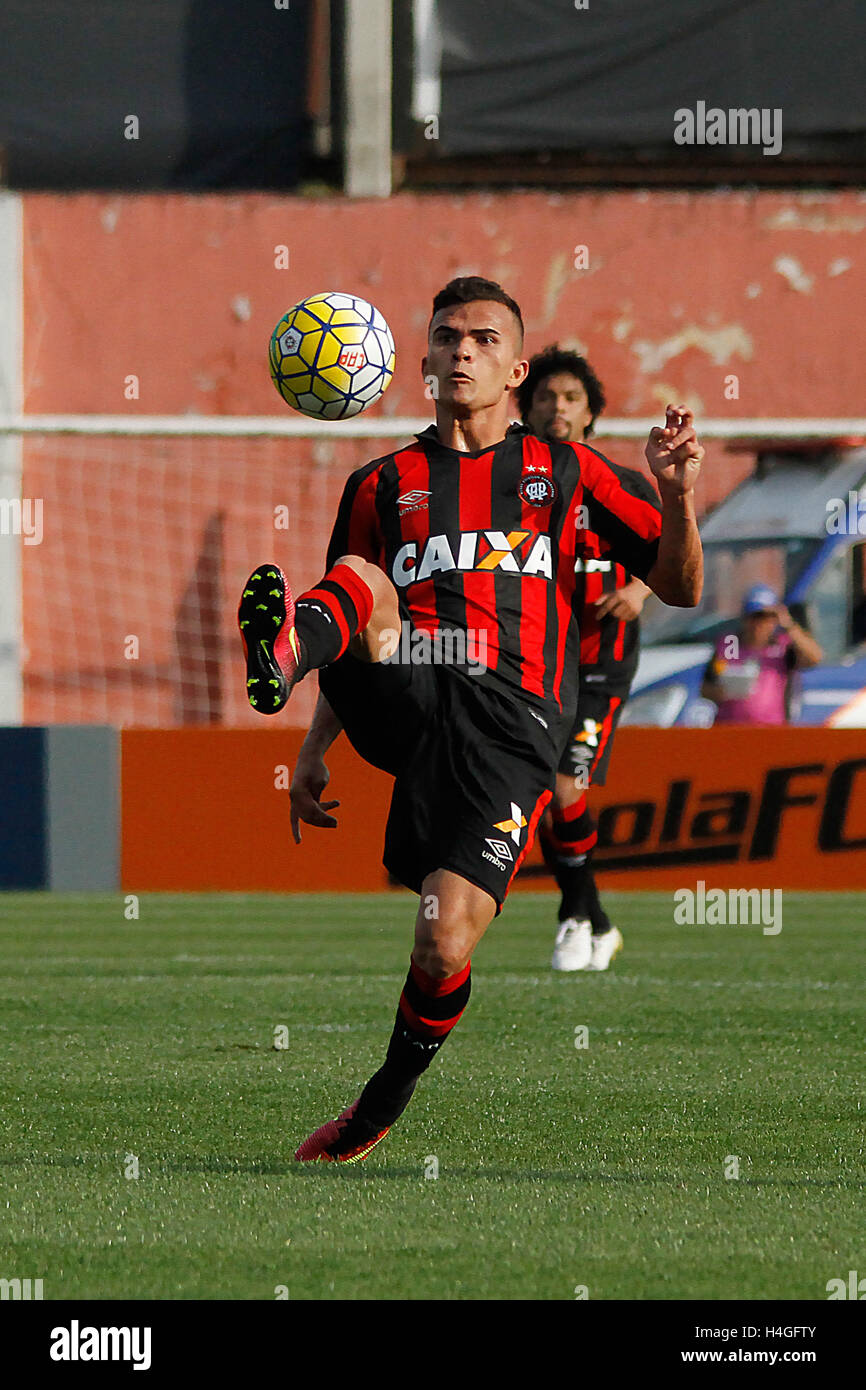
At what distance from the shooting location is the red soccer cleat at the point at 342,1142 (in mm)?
4699

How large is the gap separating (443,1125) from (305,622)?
5.34ft

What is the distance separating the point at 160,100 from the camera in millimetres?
19172

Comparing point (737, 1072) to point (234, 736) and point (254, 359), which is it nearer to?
point (234, 736)

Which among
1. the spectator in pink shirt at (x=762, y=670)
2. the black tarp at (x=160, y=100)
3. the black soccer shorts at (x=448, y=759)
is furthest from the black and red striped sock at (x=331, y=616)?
the black tarp at (x=160, y=100)

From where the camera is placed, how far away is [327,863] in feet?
40.7

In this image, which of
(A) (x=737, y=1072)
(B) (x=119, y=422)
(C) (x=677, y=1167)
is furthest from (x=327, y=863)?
(C) (x=677, y=1167)

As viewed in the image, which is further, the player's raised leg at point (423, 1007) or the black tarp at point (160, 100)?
the black tarp at point (160, 100)

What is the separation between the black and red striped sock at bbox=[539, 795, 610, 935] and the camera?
8.41 meters

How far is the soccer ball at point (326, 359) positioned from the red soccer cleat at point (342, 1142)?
245cm

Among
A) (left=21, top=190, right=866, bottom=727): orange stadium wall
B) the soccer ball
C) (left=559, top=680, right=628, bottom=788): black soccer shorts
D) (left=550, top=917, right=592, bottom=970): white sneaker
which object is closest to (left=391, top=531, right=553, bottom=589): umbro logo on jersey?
the soccer ball

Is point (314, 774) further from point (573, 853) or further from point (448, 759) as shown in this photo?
point (573, 853)

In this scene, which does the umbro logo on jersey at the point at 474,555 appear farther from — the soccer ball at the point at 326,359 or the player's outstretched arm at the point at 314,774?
the soccer ball at the point at 326,359

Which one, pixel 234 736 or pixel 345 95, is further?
pixel 345 95

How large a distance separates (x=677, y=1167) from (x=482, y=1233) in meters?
0.87
